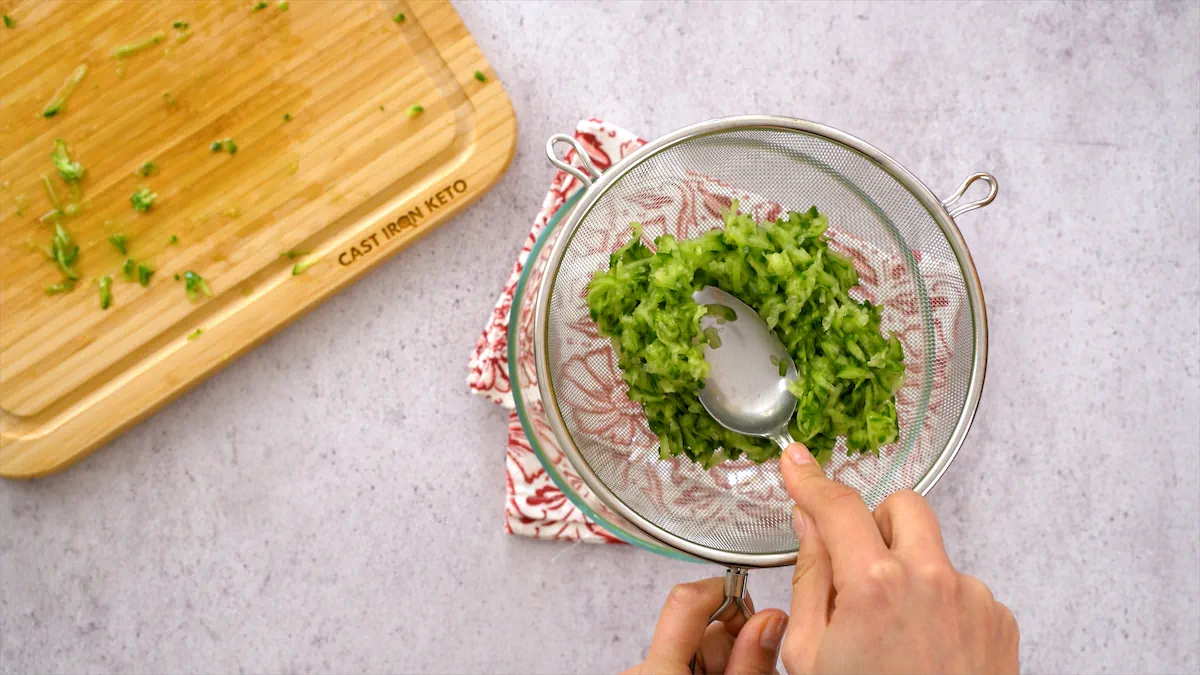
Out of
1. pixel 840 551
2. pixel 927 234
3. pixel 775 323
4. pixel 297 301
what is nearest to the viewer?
pixel 840 551

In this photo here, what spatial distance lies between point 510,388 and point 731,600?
62cm

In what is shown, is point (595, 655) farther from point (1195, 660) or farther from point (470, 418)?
point (1195, 660)

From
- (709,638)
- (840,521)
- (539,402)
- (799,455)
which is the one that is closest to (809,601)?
(840,521)

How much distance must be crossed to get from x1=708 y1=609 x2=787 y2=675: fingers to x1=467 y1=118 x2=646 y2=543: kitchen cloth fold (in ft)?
1.60

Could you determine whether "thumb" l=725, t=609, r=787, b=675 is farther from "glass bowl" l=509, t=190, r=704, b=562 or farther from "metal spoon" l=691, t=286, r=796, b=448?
"metal spoon" l=691, t=286, r=796, b=448

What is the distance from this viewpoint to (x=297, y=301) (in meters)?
1.79

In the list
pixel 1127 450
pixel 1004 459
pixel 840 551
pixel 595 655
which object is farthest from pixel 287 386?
pixel 1127 450

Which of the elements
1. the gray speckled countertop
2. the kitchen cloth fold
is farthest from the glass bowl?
the gray speckled countertop

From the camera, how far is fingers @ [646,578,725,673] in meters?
1.44

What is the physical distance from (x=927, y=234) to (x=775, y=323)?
15.8 inches

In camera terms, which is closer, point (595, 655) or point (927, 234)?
point (927, 234)

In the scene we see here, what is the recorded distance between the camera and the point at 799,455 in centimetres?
122

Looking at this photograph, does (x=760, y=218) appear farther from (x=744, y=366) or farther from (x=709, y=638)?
(x=709, y=638)

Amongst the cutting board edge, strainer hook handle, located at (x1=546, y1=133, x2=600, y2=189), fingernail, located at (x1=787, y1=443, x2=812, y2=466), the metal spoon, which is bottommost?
the metal spoon
